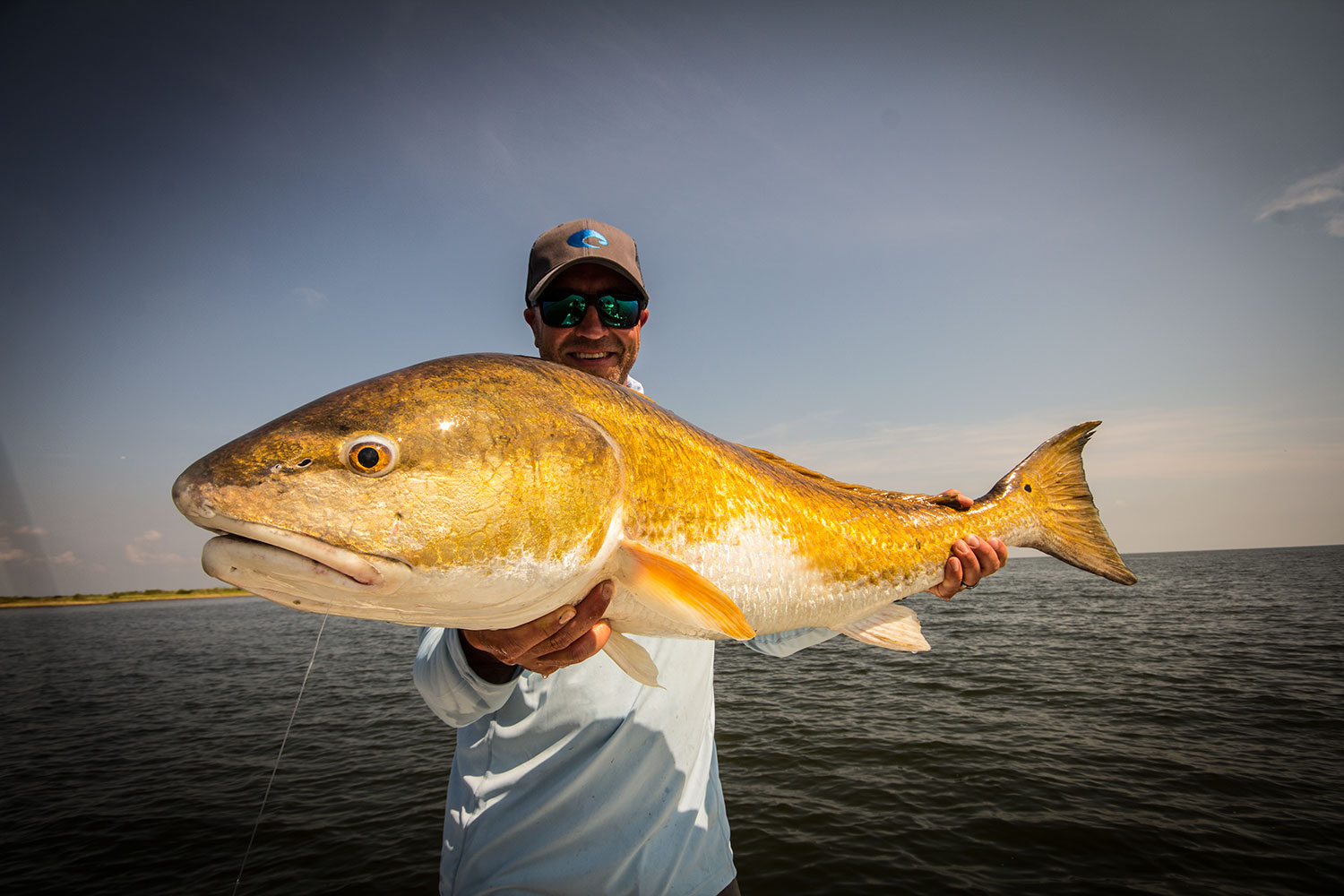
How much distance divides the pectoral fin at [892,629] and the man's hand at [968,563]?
0.71 feet

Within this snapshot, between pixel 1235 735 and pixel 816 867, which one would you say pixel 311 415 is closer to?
pixel 816 867

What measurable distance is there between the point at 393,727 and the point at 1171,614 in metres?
33.2

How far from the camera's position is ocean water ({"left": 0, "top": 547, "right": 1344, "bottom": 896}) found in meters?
6.75

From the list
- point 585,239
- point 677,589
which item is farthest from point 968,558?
point 585,239

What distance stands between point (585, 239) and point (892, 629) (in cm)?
272

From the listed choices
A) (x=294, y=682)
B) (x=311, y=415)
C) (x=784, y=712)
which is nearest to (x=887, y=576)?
(x=311, y=415)

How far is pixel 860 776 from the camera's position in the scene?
8961 millimetres

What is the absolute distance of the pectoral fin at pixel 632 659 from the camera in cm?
205

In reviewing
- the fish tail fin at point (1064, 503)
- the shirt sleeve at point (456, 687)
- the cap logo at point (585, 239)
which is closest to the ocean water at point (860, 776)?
the fish tail fin at point (1064, 503)

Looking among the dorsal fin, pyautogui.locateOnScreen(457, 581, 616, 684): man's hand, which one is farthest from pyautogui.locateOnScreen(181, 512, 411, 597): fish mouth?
the dorsal fin

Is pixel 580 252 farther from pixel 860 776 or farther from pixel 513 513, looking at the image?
pixel 860 776

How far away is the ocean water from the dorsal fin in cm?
534

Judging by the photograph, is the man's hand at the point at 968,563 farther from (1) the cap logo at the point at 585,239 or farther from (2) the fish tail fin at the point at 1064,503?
(1) the cap logo at the point at 585,239

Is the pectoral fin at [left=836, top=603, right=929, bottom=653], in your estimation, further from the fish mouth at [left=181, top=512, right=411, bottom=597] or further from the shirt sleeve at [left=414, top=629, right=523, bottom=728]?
the fish mouth at [left=181, top=512, right=411, bottom=597]
